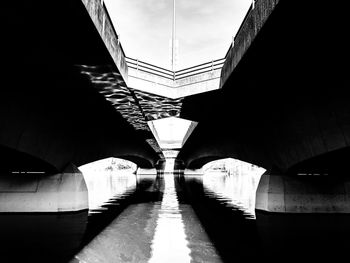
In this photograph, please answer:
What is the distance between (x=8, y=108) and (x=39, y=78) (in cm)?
162

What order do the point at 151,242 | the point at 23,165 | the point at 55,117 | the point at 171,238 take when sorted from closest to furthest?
1. the point at 151,242
2. the point at 171,238
3. the point at 55,117
4. the point at 23,165

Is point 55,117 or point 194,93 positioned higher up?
point 194,93

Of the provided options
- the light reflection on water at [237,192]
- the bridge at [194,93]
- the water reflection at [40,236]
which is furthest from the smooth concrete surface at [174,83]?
the light reflection on water at [237,192]

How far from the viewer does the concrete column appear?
55.6 ft

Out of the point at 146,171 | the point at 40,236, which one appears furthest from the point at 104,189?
the point at 146,171

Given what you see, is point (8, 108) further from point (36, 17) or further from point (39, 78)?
point (36, 17)

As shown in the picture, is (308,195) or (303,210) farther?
(308,195)

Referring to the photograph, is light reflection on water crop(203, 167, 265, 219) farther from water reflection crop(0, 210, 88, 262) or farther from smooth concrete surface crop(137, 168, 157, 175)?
smooth concrete surface crop(137, 168, 157, 175)

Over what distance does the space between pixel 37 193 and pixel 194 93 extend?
10801 mm

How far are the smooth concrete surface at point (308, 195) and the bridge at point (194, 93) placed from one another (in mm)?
58

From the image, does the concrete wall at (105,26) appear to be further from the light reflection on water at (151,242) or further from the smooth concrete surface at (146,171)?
the smooth concrete surface at (146,171)

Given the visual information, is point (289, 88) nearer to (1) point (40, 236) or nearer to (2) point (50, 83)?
(2) point (50, 83)

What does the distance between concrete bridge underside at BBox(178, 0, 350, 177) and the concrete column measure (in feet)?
29.9

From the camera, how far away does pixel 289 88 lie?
495 inches
